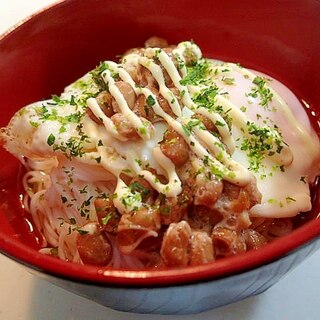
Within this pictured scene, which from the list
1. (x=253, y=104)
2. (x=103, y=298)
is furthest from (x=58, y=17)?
(x=103, y=298)

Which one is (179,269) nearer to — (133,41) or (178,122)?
(178,122)

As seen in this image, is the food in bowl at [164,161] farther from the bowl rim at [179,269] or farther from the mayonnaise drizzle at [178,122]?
the bowl rim at [179,269]

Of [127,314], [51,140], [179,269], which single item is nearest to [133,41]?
[51,140]

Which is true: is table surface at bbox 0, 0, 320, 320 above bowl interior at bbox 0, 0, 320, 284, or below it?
below

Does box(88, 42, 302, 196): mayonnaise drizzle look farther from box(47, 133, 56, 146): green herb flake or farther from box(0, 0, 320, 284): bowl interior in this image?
box(0, 0, 320, 284): bowl interior

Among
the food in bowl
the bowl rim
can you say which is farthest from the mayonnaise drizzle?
the bowl rim

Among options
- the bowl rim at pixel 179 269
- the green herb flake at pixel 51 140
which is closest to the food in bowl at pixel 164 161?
the green herb flake at pixel 51 140
